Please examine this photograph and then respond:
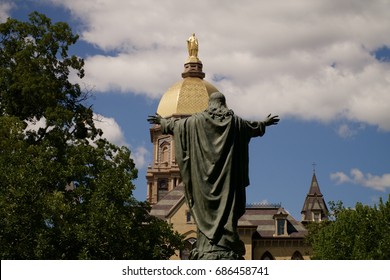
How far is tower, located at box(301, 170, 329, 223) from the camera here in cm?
8144

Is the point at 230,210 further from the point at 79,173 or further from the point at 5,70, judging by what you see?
the point at 5,70

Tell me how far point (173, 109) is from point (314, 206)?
26.6 metres

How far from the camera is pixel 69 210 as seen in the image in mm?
28703

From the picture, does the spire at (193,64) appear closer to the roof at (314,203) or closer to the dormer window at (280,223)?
the roof at (314,203)

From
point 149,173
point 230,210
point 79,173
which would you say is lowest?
point 230,210

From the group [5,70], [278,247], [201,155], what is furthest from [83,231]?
[278,247]

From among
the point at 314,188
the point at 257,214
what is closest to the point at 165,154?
the point at 314,188

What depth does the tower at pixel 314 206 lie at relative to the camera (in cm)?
8144

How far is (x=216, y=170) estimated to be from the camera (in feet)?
38.1

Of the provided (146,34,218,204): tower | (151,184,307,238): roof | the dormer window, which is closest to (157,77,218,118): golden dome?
(146,34,218,204): tower

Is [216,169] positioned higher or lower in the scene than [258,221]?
lower

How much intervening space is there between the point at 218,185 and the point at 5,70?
2256 centimetres

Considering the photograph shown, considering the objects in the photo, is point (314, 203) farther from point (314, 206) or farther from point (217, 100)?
point (217, 100)

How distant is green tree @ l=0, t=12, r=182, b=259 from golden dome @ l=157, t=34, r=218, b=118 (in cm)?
6410
